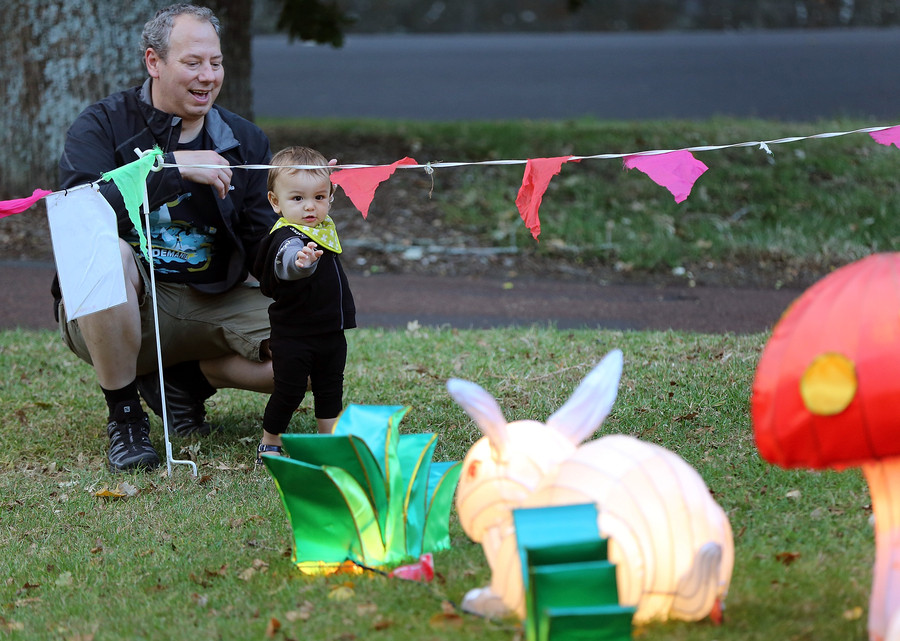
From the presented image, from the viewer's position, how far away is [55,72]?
935 cm

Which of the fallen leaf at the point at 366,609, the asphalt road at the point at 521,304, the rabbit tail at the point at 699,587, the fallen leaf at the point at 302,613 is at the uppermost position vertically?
the rabbit tail at the point at 699,587

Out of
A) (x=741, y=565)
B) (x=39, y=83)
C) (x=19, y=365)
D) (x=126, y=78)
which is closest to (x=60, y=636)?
(x=741, y=565)

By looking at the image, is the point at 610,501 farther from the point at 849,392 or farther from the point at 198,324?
the point at 198,324

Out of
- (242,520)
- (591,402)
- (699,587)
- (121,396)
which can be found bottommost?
(242,520)

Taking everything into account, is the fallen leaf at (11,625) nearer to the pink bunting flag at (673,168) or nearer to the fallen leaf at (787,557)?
the fallen leaf at (787,557)

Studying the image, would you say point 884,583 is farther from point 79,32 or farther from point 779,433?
point 79,32

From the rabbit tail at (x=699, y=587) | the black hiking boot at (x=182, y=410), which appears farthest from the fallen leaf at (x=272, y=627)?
the black hiking boot at (x=182, y=410)

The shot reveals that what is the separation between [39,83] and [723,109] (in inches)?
369

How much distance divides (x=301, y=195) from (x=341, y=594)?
64.7 inches

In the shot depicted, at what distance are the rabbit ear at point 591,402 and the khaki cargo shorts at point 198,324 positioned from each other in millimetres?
2198

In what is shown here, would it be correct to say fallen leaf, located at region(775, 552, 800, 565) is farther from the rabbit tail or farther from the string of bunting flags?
the string of bunting flags

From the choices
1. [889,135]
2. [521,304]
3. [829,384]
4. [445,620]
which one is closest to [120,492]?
[445,620]

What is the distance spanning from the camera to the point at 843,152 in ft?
36.0

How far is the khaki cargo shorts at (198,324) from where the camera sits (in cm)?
471
